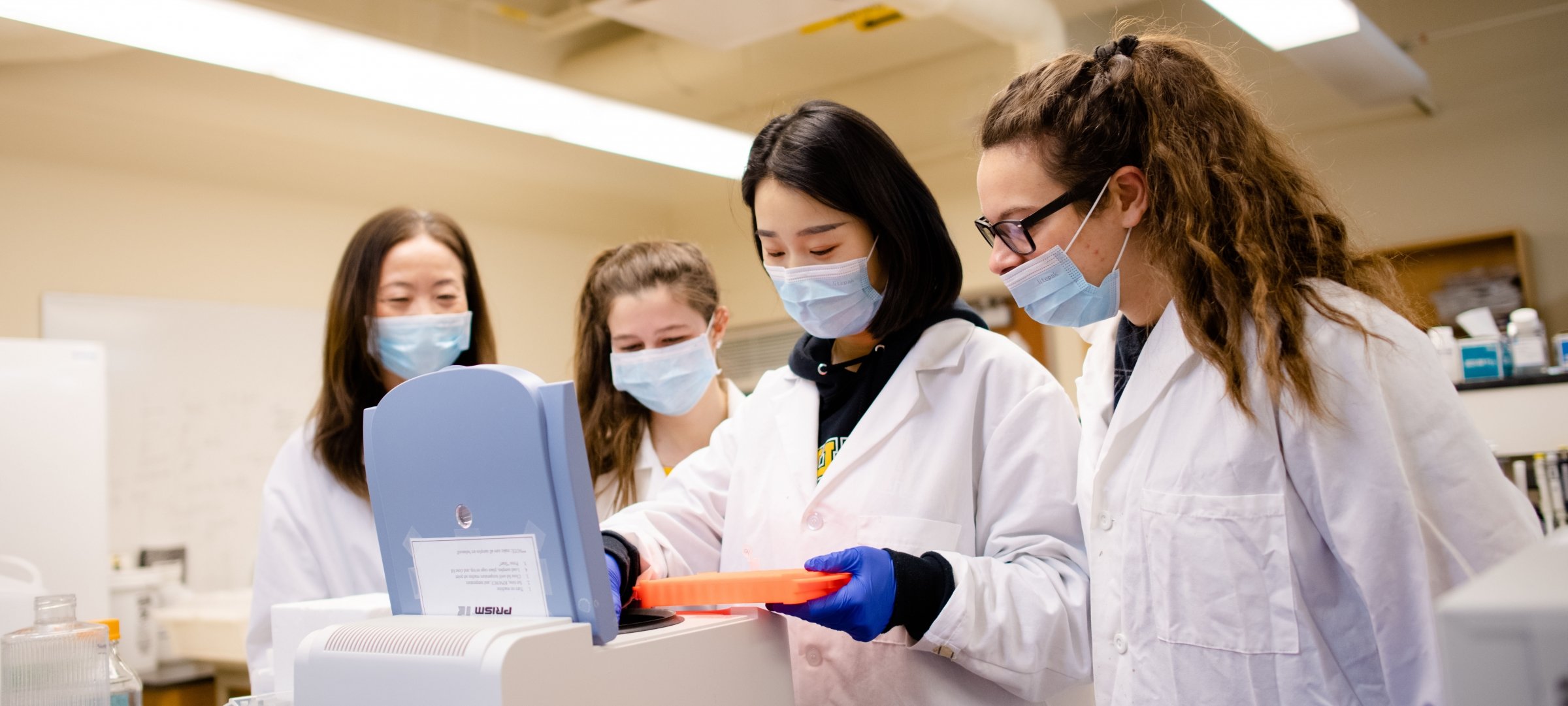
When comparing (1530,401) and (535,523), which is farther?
(1530,401)

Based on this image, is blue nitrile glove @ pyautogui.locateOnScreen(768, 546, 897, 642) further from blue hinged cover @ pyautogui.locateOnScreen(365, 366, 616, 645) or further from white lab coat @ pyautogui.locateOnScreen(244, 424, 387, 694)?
white lab coat @ pyautogui.locateOnScreen(244, 424, 387, 694)

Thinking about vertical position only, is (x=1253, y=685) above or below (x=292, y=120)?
below

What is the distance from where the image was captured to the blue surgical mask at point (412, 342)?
1.94 metres

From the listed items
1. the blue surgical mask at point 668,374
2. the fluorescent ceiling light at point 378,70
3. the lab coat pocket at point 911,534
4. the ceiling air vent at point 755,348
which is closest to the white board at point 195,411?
the fluorescent ceiling light at point 378,70

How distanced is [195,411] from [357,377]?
2.90 m

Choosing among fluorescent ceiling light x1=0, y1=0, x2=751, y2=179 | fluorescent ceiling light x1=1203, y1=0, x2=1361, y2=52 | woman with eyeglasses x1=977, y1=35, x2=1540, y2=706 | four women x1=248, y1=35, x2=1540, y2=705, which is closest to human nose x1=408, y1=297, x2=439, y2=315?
four women x1=248, y1=35, x2=1540, y2=705

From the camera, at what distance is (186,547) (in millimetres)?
4285

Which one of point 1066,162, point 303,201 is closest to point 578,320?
point 1066,162

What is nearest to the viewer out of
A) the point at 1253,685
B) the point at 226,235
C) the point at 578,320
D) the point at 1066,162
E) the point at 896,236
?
the point at 1253,685

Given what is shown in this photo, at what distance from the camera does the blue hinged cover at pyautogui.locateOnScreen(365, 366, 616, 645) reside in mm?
860

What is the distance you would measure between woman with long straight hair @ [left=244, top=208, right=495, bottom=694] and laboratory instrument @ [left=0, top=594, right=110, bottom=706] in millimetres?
388

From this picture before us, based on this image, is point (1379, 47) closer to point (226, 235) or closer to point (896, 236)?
point (896, 236)

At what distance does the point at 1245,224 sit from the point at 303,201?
469cm

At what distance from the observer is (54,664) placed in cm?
127
